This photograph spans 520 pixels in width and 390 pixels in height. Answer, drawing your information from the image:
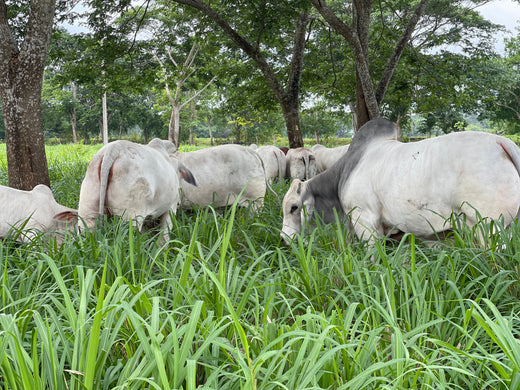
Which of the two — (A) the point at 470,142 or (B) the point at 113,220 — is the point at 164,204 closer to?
(B) the point at 113,220

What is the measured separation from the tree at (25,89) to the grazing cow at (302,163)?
18.7ft

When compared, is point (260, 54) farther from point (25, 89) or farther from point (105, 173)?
point (105, 173)

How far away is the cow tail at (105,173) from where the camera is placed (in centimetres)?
354

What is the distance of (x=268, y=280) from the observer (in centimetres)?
235

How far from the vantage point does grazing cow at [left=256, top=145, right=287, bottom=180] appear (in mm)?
9836

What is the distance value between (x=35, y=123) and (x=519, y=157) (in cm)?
498

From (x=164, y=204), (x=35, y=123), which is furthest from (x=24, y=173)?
(x=164, y=204)

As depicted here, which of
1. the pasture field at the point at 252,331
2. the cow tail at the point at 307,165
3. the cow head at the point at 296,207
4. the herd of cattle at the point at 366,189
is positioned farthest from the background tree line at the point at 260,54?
the pasture field at the point at 252,331

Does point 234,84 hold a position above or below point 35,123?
above

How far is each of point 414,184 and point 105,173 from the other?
233cm

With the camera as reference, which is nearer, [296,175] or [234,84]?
[296,175]

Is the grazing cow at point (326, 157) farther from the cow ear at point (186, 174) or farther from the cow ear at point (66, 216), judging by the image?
the cow ear at point (66, 216)

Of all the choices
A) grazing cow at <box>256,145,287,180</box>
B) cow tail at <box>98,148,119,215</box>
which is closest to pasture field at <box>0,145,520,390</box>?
cow tail at <box>98,148,119,215</box>

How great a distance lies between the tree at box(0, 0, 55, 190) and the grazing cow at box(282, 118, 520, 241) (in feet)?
10.6
